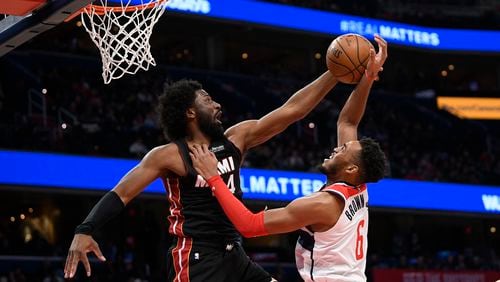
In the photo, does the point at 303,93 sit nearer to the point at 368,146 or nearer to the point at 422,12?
the point at 368,146

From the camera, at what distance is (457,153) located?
2238cm

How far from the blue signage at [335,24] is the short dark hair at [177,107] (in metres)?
13.8

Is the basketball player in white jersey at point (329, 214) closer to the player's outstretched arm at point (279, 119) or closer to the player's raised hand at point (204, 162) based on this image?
the player's raised hand at point (204, 162)

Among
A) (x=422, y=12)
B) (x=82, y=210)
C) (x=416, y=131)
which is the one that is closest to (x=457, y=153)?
(x=416, y=131)

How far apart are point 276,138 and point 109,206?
14364mm

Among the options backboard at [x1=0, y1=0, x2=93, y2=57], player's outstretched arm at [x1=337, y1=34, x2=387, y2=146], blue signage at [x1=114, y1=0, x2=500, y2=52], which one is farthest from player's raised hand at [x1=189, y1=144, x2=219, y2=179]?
blue signage at [x1=114, y1=0, x2=500, y2=52]

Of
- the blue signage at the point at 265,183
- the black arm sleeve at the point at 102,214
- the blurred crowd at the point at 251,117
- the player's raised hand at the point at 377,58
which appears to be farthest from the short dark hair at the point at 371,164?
the blurred crowd at the point at 251,117

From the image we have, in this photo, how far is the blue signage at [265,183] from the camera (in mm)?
14703

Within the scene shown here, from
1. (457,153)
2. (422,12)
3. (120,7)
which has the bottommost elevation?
(120,7)

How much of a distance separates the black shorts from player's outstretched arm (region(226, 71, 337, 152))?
1.93 ft

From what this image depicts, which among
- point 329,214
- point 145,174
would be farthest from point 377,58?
point 145,174

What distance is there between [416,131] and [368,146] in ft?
57.6

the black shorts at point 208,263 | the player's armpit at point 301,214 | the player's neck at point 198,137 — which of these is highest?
the player's neck at point 198,137

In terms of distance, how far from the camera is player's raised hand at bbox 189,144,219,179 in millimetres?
4703
